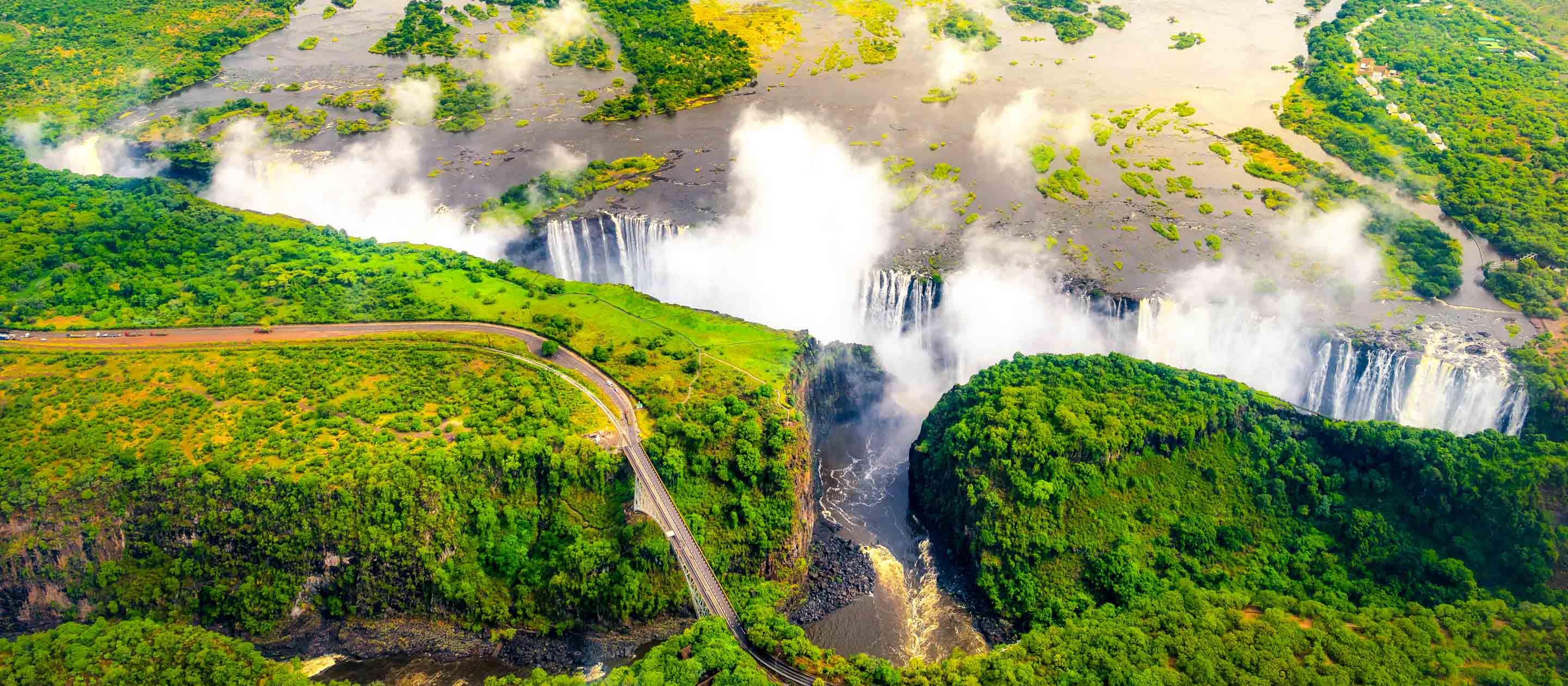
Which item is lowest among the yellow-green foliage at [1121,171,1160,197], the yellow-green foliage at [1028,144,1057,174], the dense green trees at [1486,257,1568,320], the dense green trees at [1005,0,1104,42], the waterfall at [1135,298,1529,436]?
the waterfall at [1135,298,1529,436]

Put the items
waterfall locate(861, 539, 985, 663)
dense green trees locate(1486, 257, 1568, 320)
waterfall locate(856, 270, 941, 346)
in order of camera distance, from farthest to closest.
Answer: waterfall locate(856, 270, 941, 346), dense green trees locate(1486, 257, 1568, 320), waterfall locate(861, 539, 985, 663)

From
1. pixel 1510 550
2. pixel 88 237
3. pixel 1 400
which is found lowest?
pixel 1510 550

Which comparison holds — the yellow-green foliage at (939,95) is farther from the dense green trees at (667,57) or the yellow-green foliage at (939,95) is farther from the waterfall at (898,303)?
the waterfall at (898,303)

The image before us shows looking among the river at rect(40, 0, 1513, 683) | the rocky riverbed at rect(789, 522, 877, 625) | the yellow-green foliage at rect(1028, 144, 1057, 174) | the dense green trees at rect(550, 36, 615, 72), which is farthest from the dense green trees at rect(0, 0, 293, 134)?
Answer: the yellow-green foliage at rect(1028, 144, 1057, 174)

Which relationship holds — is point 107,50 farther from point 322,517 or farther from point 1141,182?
point 1141,182

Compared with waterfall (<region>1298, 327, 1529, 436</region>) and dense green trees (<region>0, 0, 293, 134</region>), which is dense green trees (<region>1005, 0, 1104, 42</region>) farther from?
dense green trees (<region>0, 0, 293, 134</region>)

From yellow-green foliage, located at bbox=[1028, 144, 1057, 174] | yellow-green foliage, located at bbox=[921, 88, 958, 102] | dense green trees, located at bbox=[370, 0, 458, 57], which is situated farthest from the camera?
dense green trees, located at bbox=[370, 0, 458, 57]

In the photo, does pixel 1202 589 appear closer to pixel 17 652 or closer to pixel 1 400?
pixel 17 652

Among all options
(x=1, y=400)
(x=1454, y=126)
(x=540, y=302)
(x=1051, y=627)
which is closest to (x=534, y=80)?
(x=540, y=302)
